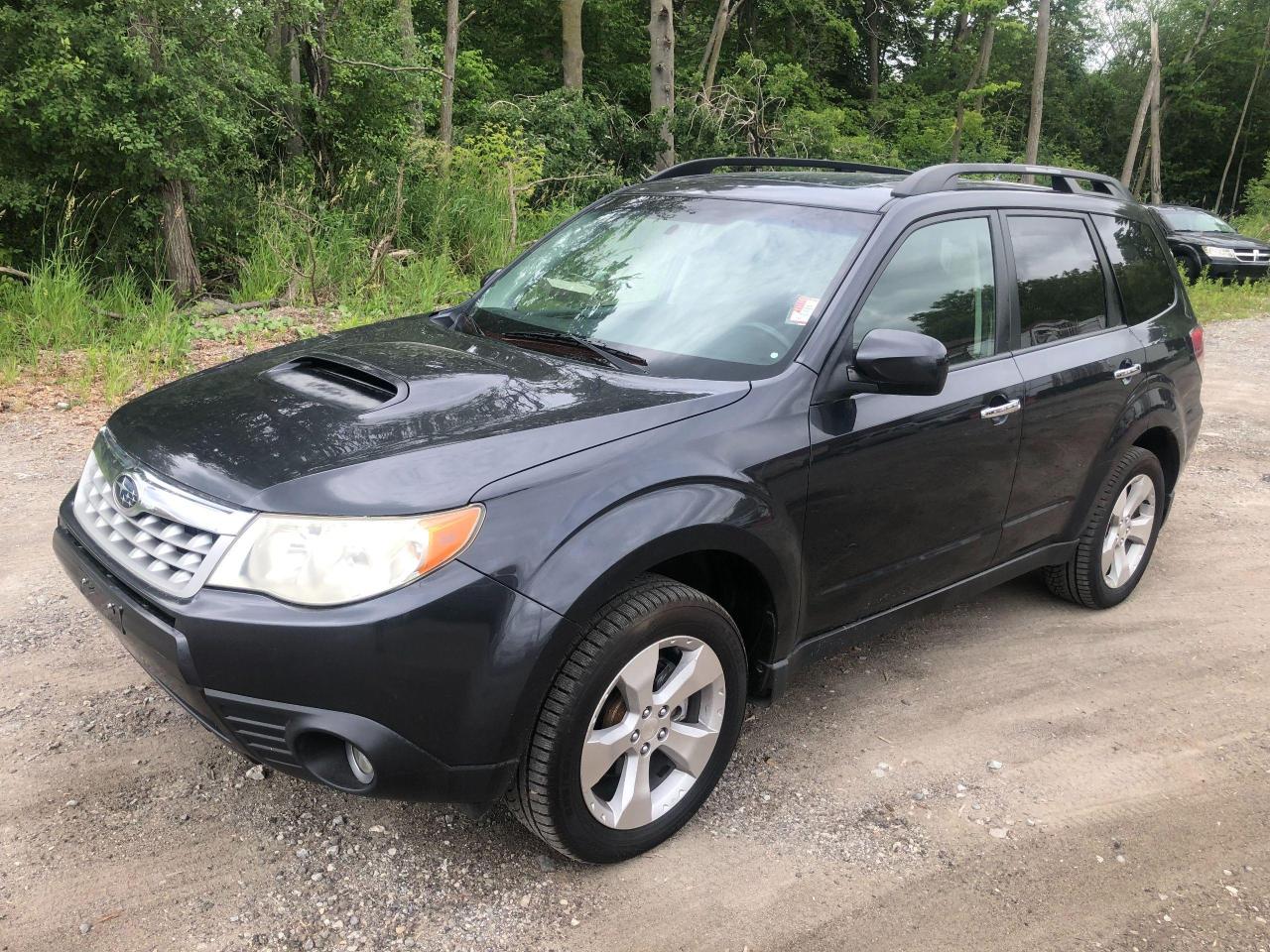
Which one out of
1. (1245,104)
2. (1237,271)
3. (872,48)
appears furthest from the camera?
(1245,104)

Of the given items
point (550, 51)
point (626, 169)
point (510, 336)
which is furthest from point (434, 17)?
point (510, 336)

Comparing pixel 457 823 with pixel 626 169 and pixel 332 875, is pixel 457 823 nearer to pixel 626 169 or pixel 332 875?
pixel 332 875

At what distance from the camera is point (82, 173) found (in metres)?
8.65

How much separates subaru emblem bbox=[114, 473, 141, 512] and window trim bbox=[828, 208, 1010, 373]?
192cm

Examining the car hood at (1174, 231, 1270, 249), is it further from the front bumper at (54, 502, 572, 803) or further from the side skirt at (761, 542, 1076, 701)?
the front bumper at (54, 502, 572, 803)

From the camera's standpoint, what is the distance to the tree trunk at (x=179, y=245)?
9.16 meters

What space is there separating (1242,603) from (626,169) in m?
12.9

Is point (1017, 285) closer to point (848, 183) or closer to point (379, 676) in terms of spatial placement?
point (848, 183)

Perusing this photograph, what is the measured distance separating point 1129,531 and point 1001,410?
148 cm

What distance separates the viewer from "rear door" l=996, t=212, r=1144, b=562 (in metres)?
3.62

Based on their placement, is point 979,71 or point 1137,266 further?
point 979,71

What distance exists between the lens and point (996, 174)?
3.89 m

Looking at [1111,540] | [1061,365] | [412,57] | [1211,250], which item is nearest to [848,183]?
[1061,365]

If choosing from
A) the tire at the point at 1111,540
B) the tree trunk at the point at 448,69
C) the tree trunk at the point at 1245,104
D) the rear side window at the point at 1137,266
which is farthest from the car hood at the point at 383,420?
the tree trunk at the point at 1245,104
